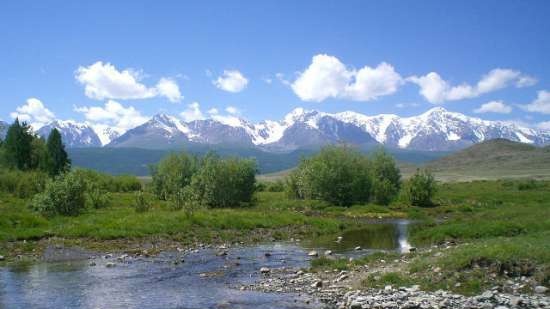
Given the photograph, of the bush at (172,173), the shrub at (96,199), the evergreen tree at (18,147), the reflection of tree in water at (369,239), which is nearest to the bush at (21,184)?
the shrub at (96,199)

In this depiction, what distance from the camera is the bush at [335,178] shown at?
79.8 metres

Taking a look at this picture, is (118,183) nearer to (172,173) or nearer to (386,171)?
(172,173)

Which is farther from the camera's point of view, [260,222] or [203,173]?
[203,173]

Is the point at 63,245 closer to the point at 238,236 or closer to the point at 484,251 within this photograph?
the point at 238,236

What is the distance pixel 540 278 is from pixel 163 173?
70.1 meters

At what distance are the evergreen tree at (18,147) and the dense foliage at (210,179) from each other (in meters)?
40.6

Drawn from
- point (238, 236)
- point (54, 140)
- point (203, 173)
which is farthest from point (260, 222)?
point (54, 140)

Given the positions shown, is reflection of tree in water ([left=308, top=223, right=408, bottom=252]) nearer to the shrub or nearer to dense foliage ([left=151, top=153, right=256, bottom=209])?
dense foliage ([left=151, top=153, right=256, bottom=209])

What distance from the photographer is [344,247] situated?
39.8 m

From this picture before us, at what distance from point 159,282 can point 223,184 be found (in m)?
48.8

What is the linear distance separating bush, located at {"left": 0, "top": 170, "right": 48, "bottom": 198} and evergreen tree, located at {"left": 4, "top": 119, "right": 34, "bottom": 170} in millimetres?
34137

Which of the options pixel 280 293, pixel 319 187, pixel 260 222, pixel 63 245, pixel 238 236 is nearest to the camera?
pixel 280 293

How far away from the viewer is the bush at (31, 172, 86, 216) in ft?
168

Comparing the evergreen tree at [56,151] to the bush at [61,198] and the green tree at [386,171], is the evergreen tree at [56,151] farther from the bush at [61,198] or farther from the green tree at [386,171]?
the bush at [61,198]
